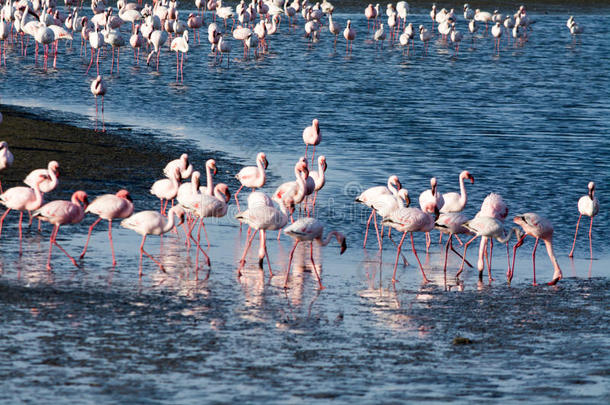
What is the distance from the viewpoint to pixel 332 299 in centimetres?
977

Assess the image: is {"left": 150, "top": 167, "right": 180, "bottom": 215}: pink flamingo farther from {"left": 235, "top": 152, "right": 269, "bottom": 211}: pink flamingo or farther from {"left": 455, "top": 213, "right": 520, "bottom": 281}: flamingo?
{"left": 455, "top": 213, "right": 520, "bottom": 281}: flamingo

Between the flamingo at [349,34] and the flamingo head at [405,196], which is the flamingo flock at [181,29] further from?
the flamingo head at [405,196]

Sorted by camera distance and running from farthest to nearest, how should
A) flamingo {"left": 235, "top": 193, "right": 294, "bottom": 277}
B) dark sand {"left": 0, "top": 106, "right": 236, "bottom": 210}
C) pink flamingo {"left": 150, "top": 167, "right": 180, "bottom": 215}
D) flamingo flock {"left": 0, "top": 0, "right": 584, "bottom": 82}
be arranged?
flamingo flock {"left": 0, "top": 0, "right": 584, "bottom": 82}, dark sand {"left": 0, "top": 106, "right": 236, "bottom": 210}, pink flamingo {"left": 150, "top": 167, "right": 180, "bottom": 215}, flamingo {"left": 235, "top": 193, "right": 294, "bottom": 277}

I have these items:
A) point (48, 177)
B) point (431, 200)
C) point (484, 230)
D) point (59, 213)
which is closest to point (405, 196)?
point (431, 200)

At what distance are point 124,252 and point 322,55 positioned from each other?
21.6 metres

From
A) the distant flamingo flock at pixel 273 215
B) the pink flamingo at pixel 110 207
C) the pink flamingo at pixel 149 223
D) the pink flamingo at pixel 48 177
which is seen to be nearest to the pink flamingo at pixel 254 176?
the distant flamingo flock at pixel 273 215

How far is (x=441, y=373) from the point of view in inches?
305

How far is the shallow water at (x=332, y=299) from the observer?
748cm

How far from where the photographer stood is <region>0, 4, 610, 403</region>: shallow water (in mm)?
7477

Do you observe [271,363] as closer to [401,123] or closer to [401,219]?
[401,219]

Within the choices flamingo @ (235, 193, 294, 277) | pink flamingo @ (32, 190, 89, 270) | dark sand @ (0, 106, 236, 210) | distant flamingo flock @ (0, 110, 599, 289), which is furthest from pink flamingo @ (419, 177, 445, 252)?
pink flamingo @ (32, 190, 89, 270)

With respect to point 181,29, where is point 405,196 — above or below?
below

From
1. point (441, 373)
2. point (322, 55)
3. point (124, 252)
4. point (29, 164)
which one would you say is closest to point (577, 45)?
point (322, 55)

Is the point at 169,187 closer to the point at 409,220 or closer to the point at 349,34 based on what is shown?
the point at 409,220
